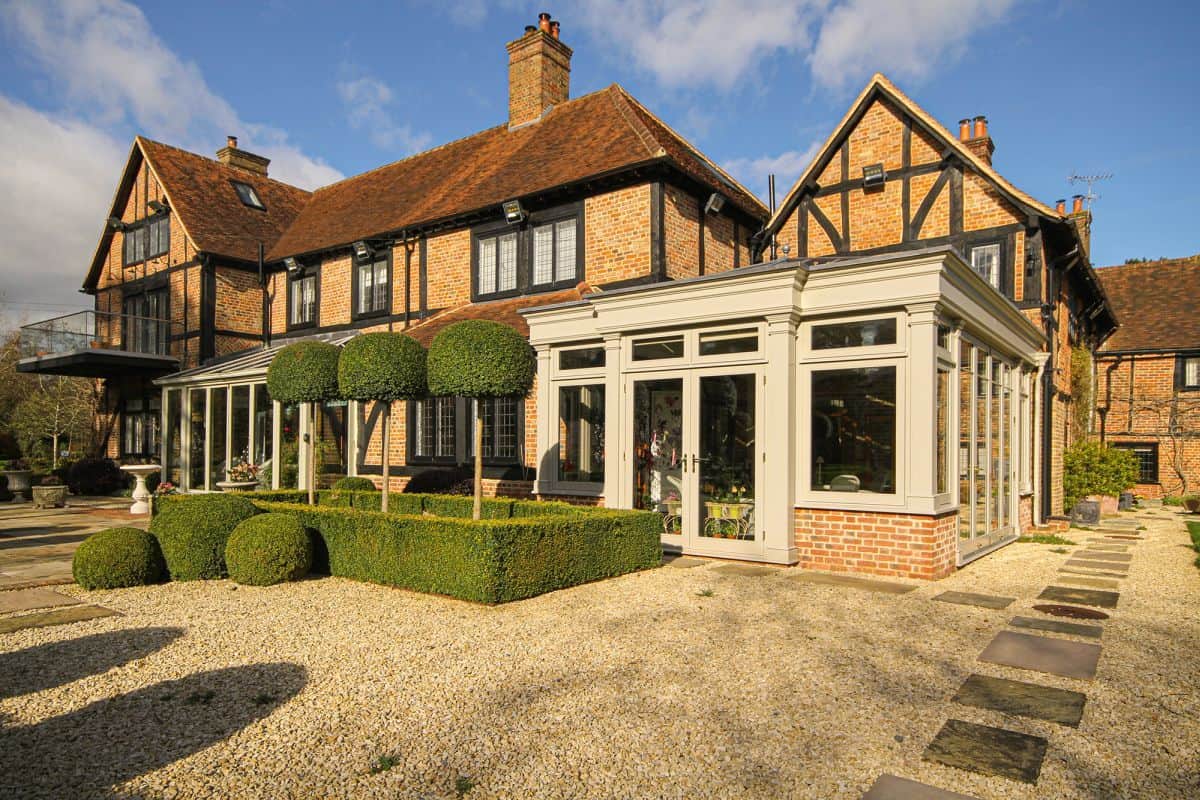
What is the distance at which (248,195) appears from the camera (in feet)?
75.3

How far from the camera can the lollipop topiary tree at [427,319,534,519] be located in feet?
27.6

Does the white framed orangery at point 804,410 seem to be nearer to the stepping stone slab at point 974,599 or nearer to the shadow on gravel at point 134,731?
the stepping stone slab at point 974,599

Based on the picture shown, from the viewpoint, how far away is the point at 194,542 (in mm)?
7930

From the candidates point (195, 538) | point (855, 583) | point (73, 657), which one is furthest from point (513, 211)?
point (73, 657)

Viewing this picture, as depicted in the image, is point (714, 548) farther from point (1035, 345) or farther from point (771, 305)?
point (1035, 345)

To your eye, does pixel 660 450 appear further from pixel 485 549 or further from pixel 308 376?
pixel 308 376

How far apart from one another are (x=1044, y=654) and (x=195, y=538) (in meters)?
7.87

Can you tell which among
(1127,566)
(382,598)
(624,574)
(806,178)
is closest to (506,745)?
(382,598)

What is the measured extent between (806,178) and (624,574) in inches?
377

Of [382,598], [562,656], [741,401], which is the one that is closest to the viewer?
[562,656]

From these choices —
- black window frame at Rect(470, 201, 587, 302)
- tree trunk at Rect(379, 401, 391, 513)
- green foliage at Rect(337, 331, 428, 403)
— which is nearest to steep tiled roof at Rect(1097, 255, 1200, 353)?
black window frame at Rect(470, 201, 587, 302)

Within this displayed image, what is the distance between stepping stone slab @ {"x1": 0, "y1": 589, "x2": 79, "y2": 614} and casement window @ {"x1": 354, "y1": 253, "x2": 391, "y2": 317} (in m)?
10.5

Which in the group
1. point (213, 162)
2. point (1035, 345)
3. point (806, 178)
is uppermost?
point (213, 162)

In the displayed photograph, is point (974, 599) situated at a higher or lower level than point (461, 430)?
lower
